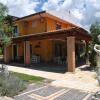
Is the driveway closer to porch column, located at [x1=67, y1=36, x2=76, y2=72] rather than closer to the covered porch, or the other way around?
porch column, located at [x1=67, y1=36, x2=76, y2=72]

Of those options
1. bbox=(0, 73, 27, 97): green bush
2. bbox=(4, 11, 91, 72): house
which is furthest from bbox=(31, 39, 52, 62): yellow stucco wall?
bbox=(0, 73, 27, 97): green bush

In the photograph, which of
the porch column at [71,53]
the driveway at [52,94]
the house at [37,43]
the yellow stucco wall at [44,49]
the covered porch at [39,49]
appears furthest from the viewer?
the yellow stucco wall at [44,49]

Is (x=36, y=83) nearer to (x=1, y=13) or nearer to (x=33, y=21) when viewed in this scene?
(x=1, y=13)

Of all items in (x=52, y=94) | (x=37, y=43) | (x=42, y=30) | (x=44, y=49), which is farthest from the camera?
(x=37, y=43)

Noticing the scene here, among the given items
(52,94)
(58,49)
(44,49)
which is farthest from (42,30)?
(52,94)

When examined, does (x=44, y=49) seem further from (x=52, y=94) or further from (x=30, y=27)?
(x=52, y=94)

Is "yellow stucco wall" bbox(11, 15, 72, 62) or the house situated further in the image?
"yellow stucco wall" bbox(11, 15, 72, 62)

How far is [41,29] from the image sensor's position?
2448 centimetres

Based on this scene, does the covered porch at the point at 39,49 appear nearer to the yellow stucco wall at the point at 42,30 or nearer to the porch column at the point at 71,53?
the yellow stucco wall at the point at 42,30

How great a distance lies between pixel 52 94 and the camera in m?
9.92

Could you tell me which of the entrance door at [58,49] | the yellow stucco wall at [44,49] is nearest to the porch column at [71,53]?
the yellow stucco wall at [44,49]

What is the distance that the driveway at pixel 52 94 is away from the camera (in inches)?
364

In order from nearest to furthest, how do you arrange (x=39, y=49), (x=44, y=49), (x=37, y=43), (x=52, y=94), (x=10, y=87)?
1. (x=10, y=87)
2. (x=52, y=94)
3. (x=44, y=49)
4. (x=39, y=49)
5. (x=37, y=43)

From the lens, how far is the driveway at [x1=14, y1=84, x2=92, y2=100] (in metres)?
9.26
